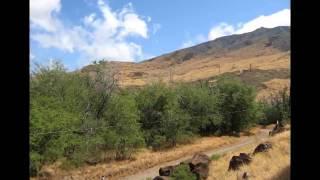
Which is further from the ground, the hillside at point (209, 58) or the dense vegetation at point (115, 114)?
the hillside at point (209, 58)

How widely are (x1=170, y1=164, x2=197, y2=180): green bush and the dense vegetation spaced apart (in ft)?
27.2

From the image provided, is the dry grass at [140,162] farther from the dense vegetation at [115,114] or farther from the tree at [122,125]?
the tree at [122,125]

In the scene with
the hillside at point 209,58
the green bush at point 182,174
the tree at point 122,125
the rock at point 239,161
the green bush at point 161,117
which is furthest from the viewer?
the hillside at point 209,58

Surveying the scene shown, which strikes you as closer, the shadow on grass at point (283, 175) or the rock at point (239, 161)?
the shadow on grass at point (283, 175)

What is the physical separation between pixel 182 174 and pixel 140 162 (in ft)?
41.2

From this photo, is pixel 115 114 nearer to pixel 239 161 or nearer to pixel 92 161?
pixel 92 161

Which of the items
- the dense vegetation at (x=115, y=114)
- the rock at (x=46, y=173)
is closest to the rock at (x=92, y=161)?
the dense vegetation at (x=115, y=114)

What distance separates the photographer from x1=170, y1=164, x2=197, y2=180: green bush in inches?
824

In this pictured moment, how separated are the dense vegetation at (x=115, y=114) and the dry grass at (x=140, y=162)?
0.79 m

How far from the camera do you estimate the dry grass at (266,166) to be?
21038mm

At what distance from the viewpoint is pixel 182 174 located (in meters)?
21.0

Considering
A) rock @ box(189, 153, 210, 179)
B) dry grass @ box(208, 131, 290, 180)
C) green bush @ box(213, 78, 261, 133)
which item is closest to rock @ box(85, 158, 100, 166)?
dry grass @ box(208, 131, 290, 180)
